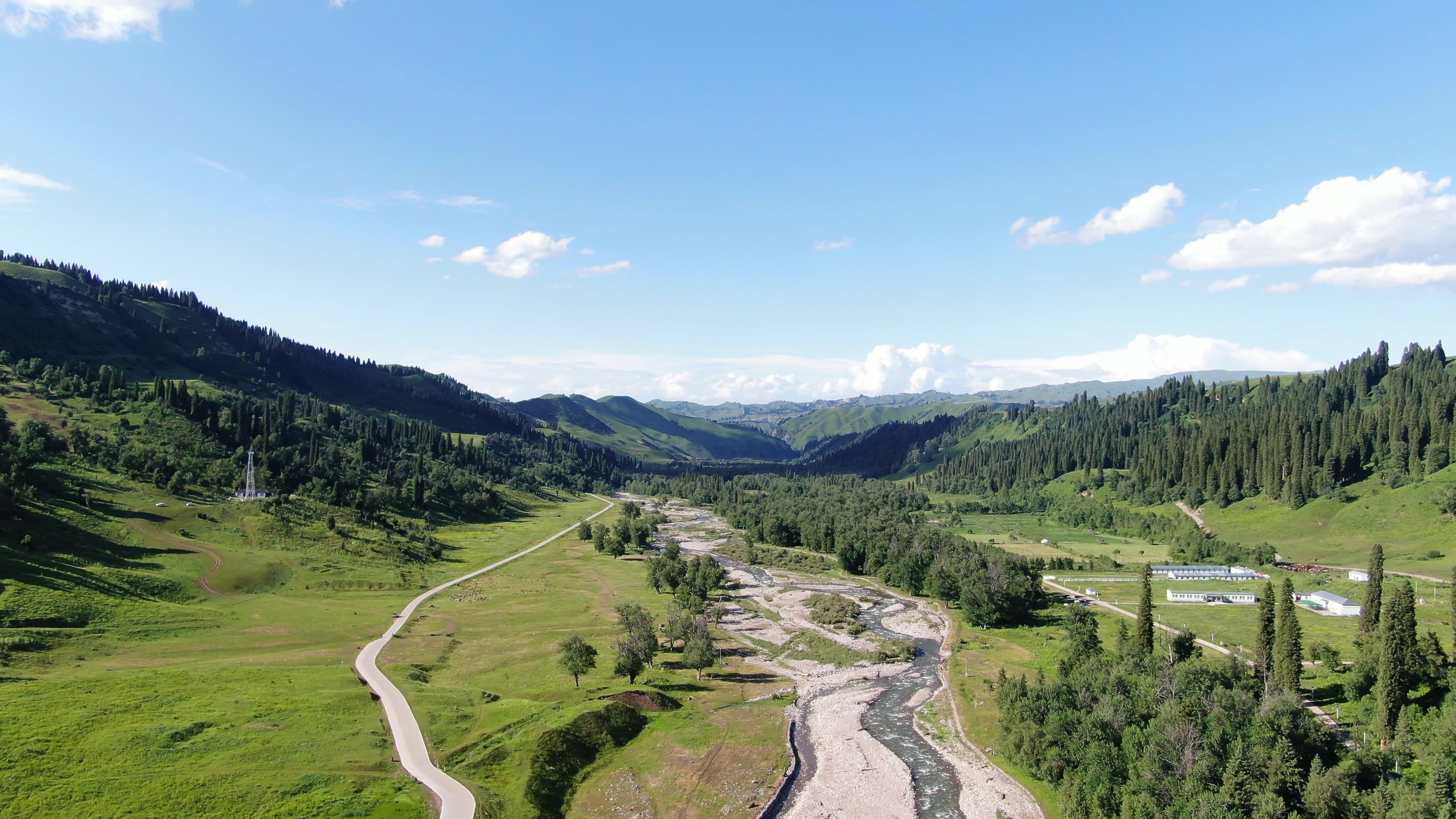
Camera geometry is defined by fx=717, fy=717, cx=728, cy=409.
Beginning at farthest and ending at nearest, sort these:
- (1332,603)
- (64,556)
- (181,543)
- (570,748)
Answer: (181,543)
(1332,603)
(64,556)
(570,748)

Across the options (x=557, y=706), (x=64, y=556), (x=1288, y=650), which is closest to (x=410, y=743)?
(x=557, y=706)

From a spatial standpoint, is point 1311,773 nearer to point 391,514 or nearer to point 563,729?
point 563,729

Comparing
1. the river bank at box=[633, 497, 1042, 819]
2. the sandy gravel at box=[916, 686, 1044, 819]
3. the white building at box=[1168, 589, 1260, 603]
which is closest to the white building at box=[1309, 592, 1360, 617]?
the white building at box=[1168, 589, 1260, 603]

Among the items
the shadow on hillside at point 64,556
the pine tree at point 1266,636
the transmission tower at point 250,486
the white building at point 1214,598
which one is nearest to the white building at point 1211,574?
the white building at point 1214,598

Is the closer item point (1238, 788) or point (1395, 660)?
point (1238, 788)

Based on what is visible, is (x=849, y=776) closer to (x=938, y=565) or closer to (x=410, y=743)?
(x=410, y=743)

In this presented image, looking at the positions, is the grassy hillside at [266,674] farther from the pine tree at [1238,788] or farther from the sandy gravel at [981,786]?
the pine tree at [1238,788]
